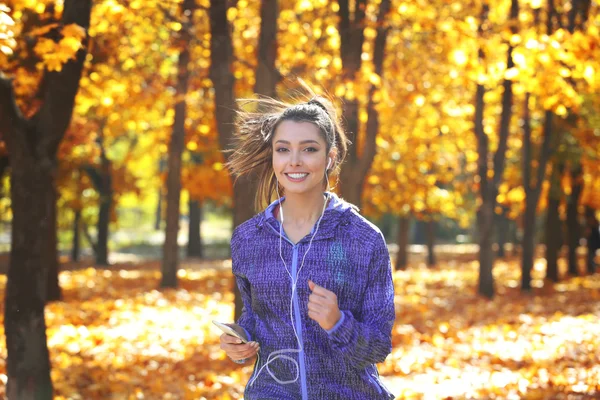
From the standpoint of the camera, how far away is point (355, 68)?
37.6 ft

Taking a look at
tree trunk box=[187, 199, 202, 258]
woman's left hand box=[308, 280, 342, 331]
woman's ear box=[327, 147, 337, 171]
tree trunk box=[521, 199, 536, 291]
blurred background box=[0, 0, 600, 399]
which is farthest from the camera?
tree trunk box=[187, 199, 202, 258]

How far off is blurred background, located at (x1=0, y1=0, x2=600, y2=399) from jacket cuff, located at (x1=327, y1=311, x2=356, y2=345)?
1.37 m

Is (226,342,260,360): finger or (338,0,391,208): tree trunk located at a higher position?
(338,0,391,208): tree trunk

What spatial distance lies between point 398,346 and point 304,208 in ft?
25.9

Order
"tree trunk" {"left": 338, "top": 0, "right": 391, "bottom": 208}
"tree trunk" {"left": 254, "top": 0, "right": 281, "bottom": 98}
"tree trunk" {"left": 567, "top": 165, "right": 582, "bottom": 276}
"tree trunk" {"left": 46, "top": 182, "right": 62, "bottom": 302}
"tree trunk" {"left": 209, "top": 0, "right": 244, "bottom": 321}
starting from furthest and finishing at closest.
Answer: "tree trunk" {"left": 567, "top": 165, "right": 582, "bottom": 276}, "tree trunk" {"left": 46, "top": 182, "right": 62, "bottom": 302}, "tree trunk" {"left": 338, "top": 0, "right": 391, "bottom": 208}, "tree trunk" {"left": 209, "top": 0, "right": 244, "bottom": 321}, "tree trunk" {"left": 254, "top": 0, "right": 281, "bottom": 98}

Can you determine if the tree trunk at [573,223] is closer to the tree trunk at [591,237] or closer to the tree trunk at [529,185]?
the tree trunk at [591,237]

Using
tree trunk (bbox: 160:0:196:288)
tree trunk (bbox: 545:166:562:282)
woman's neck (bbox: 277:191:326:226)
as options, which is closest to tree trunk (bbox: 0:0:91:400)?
woman's neck (bbox: 277:191:326:226)

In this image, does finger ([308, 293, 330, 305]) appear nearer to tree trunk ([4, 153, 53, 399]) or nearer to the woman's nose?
the woman's nose

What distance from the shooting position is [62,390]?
300 inches

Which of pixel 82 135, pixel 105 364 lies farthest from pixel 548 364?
pixel 82 135

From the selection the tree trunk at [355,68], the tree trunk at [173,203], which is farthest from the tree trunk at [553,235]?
the tree trunk at [173,203]

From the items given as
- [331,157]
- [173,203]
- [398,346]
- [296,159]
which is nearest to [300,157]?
[296,159]

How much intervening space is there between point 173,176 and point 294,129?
15449 mm

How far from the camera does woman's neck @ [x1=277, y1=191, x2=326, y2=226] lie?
135 inches
